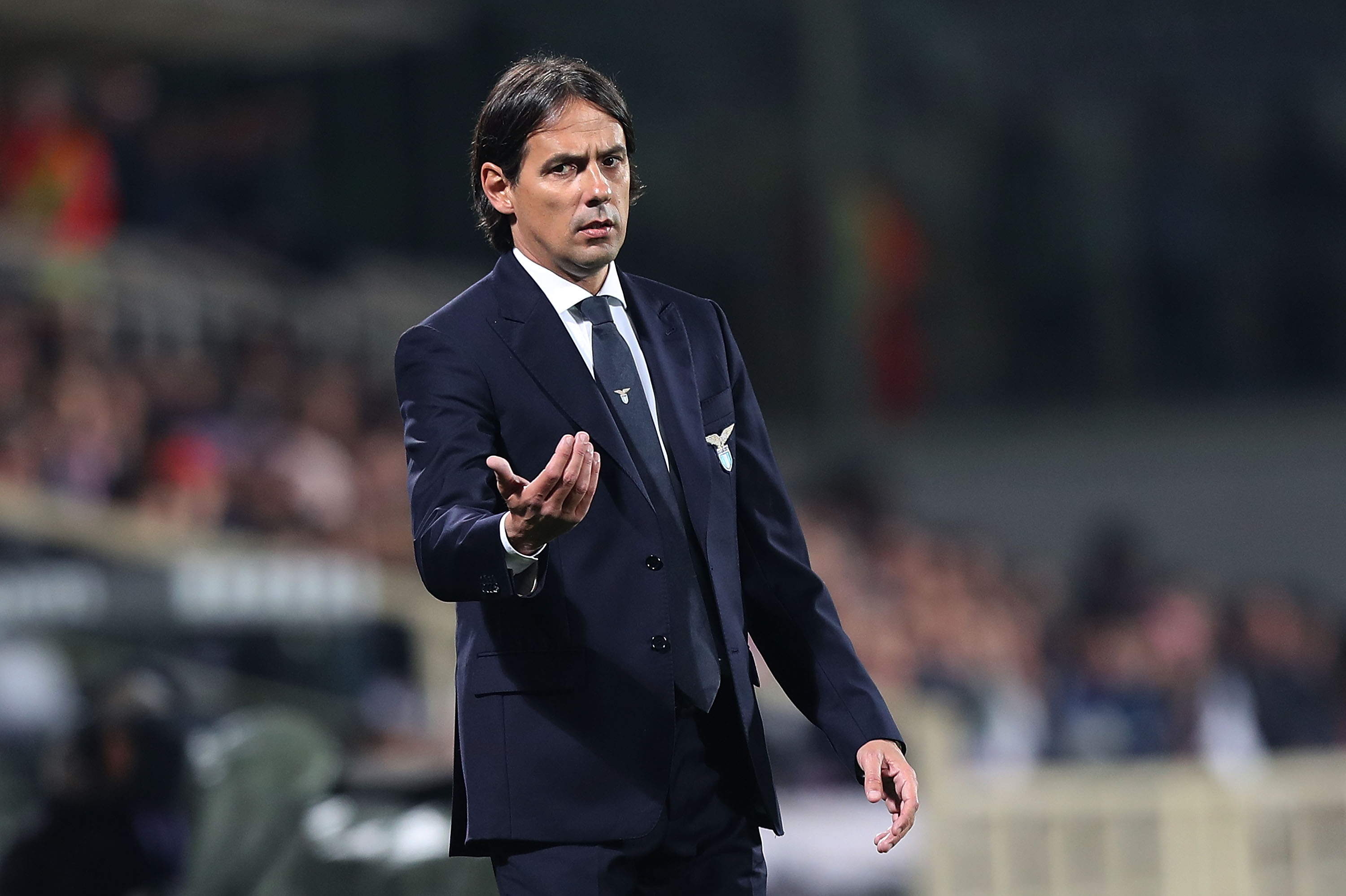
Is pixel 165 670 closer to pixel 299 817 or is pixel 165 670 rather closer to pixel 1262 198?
pixel 299 817

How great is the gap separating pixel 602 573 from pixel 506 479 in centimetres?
27

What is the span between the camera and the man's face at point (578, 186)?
222cm

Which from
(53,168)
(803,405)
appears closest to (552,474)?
(53,168)

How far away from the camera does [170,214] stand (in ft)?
39.3

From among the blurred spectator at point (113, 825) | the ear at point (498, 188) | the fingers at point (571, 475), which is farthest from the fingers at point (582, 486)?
the blurred spectator at point (113, 825)

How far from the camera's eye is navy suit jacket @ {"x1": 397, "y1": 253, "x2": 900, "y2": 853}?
7.08 ft

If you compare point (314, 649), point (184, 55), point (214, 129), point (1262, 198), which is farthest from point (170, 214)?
point (1262, 198)

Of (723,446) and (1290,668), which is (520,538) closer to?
(723,446)

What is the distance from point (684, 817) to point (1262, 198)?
50.5 ft

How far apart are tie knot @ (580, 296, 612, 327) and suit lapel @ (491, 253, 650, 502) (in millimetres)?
31

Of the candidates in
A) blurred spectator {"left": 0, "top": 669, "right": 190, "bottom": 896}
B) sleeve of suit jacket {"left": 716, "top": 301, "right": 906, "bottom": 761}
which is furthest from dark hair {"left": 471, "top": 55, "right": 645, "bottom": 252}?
blurred spectator {"left": 0, "top": 669, "right": 190, "bottom": 896}

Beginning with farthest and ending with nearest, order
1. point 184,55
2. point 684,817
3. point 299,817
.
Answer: point 184,55 → point 299,817 → point 684,817

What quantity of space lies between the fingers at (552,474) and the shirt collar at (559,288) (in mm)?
399

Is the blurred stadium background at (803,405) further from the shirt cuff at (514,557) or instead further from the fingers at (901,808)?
the shirt cuff at (514,557)
